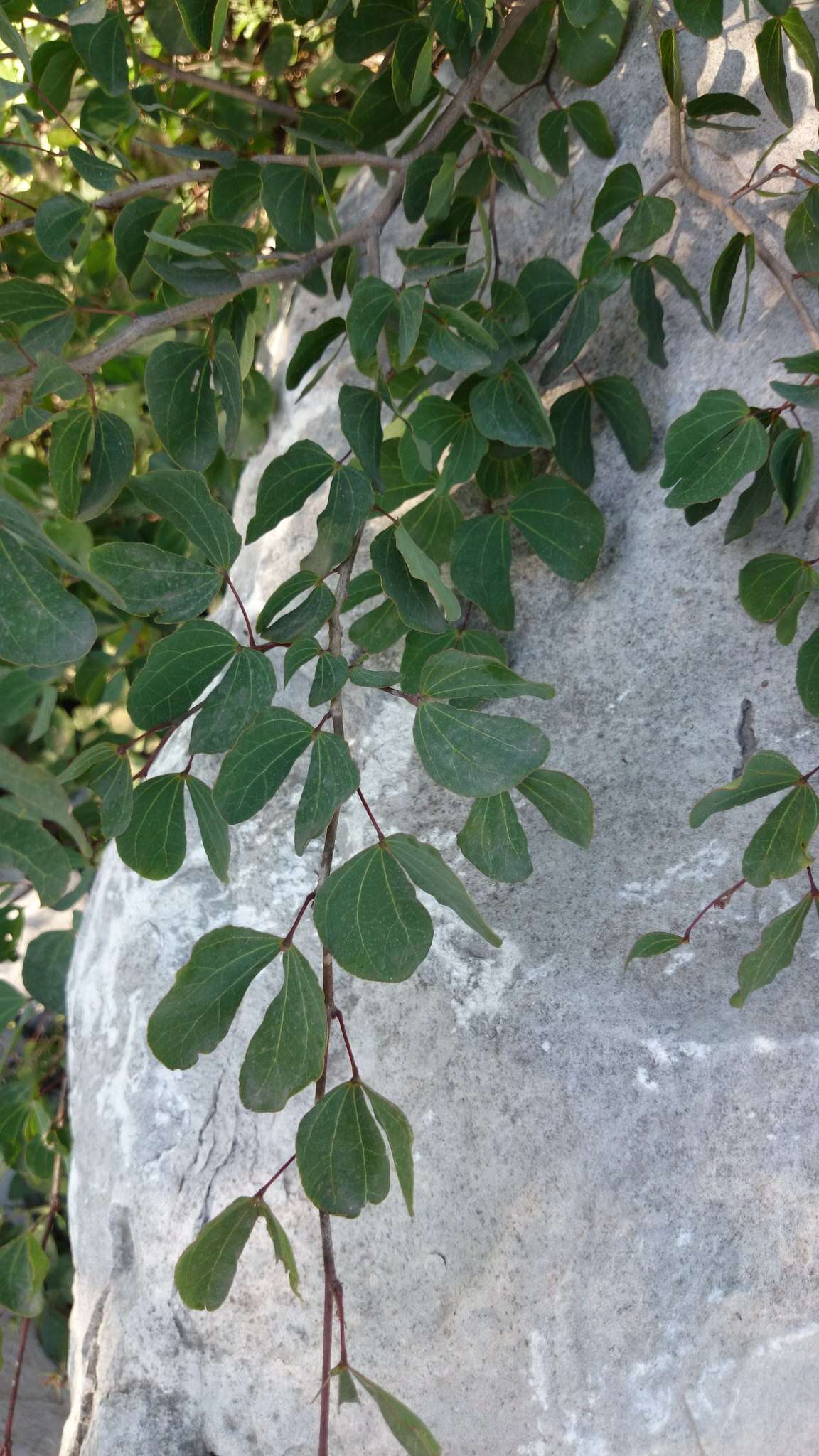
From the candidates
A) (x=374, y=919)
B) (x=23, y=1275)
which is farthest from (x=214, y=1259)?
(x=23, y=1275)

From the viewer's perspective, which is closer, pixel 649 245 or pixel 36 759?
pixel 649 245

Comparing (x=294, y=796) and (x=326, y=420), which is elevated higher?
(x=326, y=420)

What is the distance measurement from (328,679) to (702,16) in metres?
0.67

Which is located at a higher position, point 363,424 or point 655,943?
point 363,424

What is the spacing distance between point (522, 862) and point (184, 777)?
0.27 m

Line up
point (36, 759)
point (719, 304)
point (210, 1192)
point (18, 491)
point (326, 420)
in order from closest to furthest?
point (719, 304) < point (210, 1192) < point (326, 420) < point (18, 491) < point (36, 759)

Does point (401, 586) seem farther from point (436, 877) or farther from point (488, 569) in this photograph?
point (436, 877)

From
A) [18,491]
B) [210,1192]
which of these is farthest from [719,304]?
[18,491]

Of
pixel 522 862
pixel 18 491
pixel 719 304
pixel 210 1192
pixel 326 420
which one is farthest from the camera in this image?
pixel 18 491

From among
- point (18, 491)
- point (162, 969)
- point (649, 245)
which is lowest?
point (162, 969)

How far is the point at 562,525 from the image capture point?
0.97m

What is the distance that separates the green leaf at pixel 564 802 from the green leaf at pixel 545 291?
442 millimetres

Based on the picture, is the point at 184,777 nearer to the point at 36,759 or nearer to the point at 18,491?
the point at 18,491

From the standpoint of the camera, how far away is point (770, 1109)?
2.90 feet
